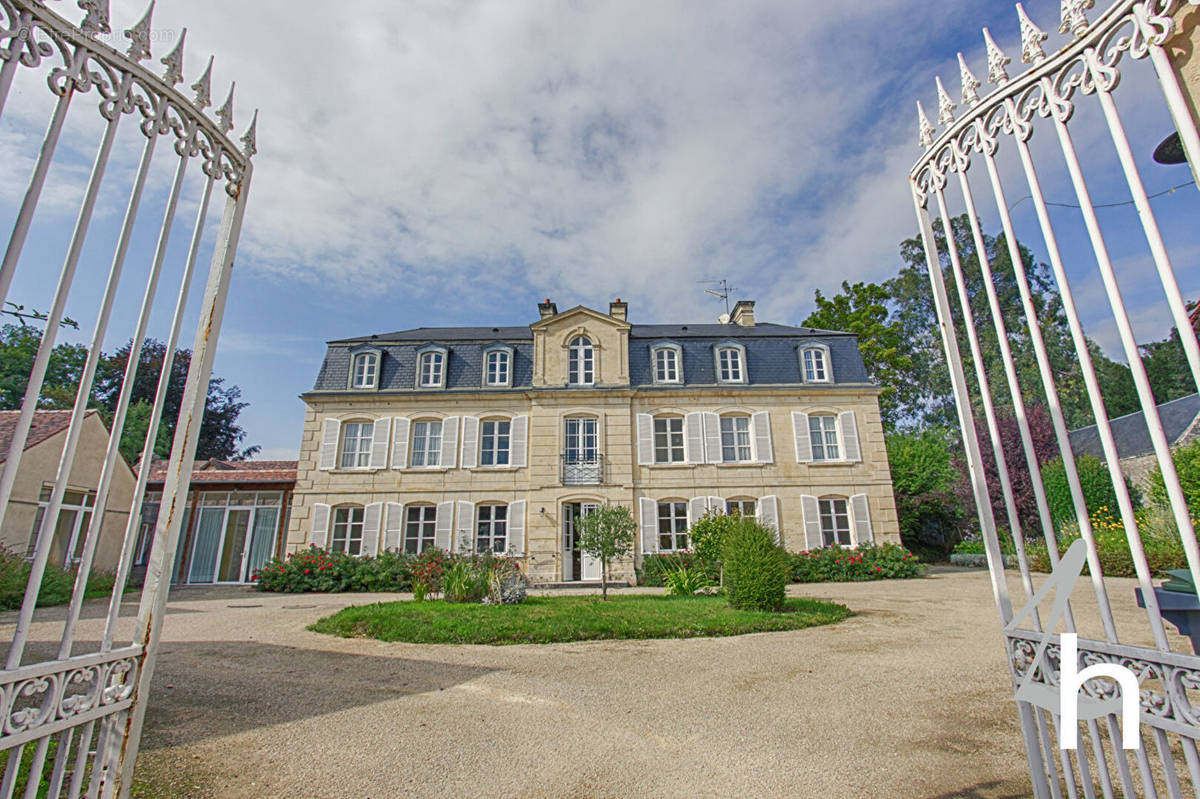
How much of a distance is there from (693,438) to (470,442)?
20.9ft

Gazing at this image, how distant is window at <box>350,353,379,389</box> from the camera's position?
17750mm

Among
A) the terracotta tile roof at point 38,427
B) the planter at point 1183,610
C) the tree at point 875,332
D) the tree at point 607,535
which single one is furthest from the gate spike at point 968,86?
the tree at point 875,332

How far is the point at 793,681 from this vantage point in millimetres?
4816

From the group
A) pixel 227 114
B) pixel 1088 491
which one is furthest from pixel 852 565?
pixel 227 114

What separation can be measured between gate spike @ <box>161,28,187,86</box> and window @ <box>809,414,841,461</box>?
16.7 m

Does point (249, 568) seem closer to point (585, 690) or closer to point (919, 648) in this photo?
point (585, 690)

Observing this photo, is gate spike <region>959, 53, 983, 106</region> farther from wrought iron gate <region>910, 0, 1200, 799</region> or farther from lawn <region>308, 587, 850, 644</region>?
lawn <region>308, 587, 850, 644</region>

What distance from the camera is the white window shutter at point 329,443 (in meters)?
16.9

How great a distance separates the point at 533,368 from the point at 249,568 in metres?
9.70

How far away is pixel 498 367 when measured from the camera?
18.1 m

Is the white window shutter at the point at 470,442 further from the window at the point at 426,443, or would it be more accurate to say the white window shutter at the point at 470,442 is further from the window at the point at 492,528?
the window at the point at 492,528

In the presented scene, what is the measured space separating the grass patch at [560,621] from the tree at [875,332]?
63.1 feet

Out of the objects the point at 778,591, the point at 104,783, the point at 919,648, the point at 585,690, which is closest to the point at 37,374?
the point at 104,783

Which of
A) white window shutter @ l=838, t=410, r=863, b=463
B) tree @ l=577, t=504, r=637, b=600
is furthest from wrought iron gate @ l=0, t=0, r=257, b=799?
white window shutter @ l=838, t=410, r=863, b=463
